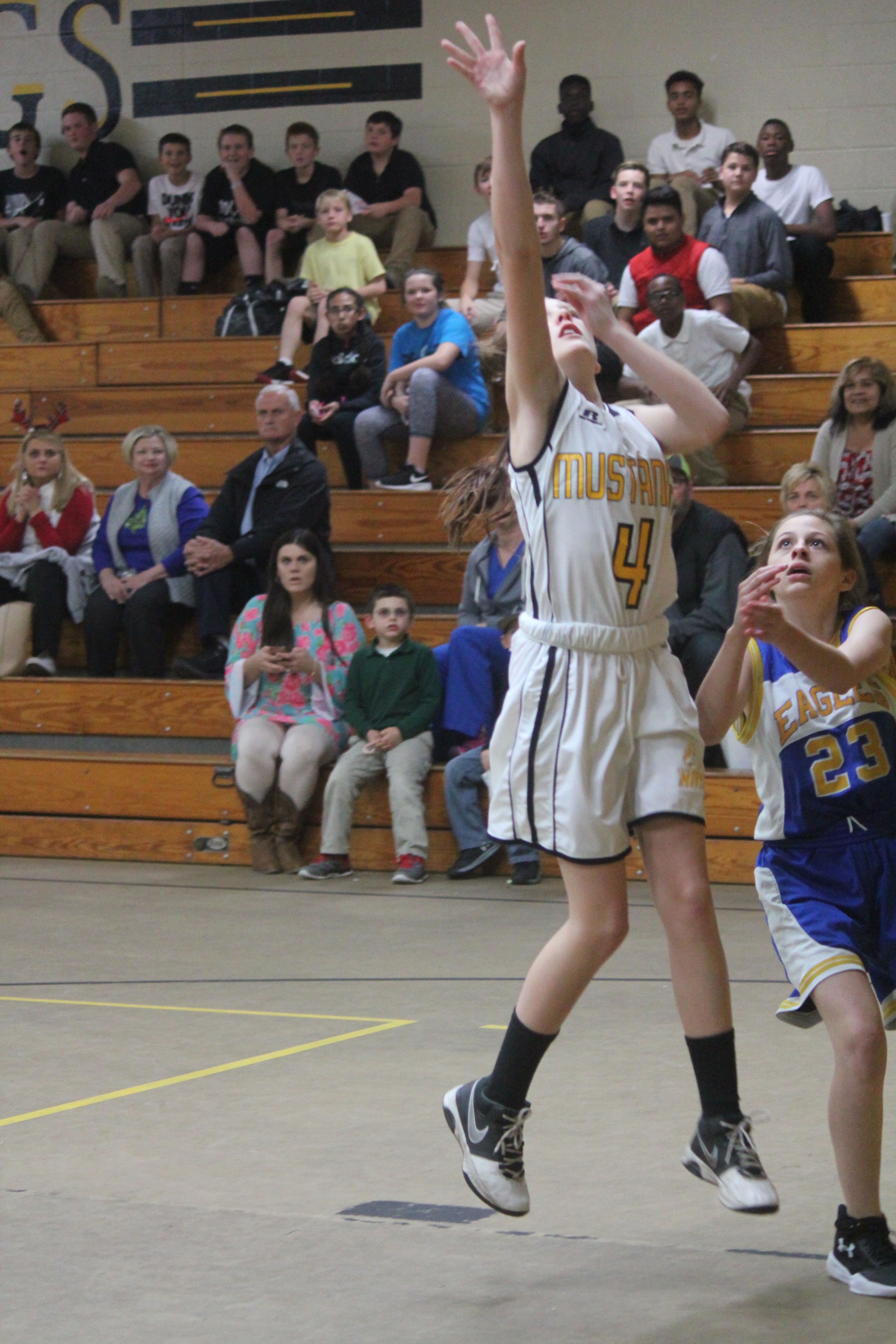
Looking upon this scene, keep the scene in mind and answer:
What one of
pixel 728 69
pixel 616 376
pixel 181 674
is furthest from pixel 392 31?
pixel 181 674

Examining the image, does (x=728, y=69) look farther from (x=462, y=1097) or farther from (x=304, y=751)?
(x=462, y=1097)

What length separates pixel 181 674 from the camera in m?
8.48

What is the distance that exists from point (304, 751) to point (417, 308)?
295 cm

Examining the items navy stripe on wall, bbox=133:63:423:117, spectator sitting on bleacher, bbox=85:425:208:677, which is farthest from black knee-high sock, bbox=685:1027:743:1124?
navy stripe on wall, bbox=133:63:423:117

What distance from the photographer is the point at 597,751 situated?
112 inches

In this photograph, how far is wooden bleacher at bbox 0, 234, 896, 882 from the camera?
7.70 m

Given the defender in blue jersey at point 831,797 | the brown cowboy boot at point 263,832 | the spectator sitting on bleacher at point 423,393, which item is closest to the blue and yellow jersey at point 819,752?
the defender in blue jersey at point 831,797

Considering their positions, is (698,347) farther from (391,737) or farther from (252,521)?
(391,737)

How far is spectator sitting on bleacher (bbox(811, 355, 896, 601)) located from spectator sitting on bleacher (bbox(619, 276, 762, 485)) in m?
0.82

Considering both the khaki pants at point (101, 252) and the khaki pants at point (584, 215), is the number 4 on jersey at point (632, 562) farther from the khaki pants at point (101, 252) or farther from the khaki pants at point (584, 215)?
the khaki pants at point (101, 252)

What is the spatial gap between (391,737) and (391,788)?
0.22m

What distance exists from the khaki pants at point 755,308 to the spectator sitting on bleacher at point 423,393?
4.78ft

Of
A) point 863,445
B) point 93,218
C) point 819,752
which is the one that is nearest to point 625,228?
point 863,445

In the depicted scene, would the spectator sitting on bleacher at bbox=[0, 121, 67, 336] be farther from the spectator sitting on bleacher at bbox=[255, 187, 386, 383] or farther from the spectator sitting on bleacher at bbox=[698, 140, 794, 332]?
the spectator sitting on bleacher at bbox=[698, 140, 794, 332]
